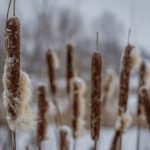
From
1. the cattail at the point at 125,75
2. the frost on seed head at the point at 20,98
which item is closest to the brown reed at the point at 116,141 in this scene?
the cattail at the point at 125,75

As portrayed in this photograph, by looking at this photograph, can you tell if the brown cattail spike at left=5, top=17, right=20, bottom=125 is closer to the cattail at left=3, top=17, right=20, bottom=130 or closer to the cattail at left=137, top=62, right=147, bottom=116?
the cattail at left=3, top=17, right=20, bottom=130

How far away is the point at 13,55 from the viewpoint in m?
1.34

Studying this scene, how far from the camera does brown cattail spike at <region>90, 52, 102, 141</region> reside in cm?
178

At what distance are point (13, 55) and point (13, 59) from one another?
1cm

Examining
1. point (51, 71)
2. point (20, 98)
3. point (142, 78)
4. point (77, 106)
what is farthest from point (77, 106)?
point (20, 98)

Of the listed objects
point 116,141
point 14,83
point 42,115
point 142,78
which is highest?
point 14,83

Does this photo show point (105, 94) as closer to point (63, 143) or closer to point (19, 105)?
point (63, 143)

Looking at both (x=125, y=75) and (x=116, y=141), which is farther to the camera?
(x=116, y=141)

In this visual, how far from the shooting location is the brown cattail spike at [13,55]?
133cm

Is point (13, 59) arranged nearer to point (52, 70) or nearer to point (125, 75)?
point (125, 75)

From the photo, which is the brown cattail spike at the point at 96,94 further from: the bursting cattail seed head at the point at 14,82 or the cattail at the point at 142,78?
the cattail at the point at 142,78

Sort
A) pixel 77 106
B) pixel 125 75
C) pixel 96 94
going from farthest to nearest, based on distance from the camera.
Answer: pixel 77 106
pixel 125 75
pixel 96 94

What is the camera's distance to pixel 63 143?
217 centimetres

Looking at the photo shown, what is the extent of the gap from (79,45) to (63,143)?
994cm
